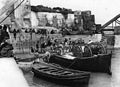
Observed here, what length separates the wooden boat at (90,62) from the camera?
74.2 ft

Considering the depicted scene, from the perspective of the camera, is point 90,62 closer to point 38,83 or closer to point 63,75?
point 38,83

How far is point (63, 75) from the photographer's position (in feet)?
56.7

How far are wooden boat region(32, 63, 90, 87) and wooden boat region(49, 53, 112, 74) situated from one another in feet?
11.2

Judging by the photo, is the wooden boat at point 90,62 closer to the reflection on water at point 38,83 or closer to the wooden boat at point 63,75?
the wooden boat at point 63,75

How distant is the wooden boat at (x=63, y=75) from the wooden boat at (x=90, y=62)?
11.2ft

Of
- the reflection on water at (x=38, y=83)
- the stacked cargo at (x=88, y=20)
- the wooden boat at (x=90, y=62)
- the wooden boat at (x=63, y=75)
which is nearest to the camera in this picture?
the wooden boat at (x=63, y=75)

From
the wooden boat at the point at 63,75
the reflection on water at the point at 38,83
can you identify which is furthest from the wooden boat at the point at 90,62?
the reflection on water at the point at 38,83

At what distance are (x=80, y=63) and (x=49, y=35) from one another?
1308 cm

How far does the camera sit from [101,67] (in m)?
23.4

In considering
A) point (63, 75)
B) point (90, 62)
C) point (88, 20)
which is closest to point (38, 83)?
point (63, 75)

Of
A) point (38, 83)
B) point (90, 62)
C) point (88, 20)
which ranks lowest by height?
point (38, 83)

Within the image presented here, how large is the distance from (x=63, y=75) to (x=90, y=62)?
20.0 feet

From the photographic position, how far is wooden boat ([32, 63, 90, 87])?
665 inches

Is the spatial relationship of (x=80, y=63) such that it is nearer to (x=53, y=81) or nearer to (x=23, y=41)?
(x=53, y=81)
